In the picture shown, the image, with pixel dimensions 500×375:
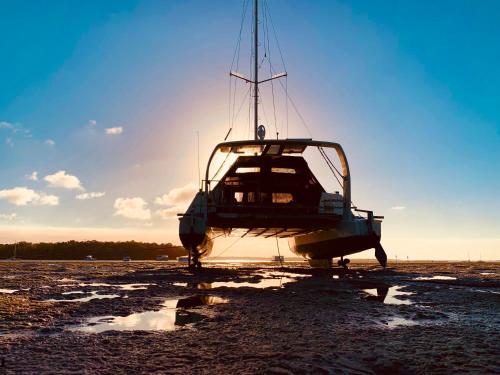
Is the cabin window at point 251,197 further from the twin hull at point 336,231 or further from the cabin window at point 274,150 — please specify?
the twin hull at point 336,231

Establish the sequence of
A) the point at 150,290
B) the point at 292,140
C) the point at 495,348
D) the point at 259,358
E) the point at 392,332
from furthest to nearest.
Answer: the point at 292,140 → the point at 150,290 → the point at 392,332 → the point at 495,348 → the point at 259,358

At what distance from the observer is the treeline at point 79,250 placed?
162 ft

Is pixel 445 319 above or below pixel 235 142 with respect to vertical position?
below

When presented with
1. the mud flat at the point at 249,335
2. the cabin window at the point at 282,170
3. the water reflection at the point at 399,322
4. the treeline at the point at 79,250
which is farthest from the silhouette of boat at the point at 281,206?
the treeline at the point at 79,250

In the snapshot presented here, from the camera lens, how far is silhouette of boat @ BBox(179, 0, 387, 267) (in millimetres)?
Result: 15359

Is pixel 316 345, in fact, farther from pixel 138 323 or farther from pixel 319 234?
pixel 319 234

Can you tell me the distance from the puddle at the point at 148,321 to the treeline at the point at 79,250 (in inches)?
1755

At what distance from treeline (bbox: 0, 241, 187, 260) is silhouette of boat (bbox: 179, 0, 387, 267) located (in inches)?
1292

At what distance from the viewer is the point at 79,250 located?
5191 centimetres

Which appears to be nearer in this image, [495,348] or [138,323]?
[495,348]

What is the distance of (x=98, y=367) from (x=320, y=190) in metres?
15.9

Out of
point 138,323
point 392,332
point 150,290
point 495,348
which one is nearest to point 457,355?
point 495,348

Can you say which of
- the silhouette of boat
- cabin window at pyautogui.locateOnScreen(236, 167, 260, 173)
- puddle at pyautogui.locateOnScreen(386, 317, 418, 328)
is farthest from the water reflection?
cabin window at pyautogui.locateOnScreen(236, 167, 260, 173)

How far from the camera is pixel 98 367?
293cm
